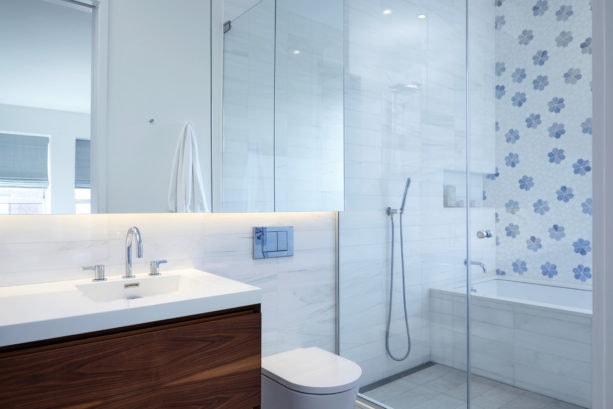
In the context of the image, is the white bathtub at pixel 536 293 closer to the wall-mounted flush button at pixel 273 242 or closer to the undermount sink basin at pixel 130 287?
the wall-mounted flush button at pixel 273 242

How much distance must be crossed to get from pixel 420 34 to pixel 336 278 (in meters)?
1.25

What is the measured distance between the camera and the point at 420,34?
201 centimetres

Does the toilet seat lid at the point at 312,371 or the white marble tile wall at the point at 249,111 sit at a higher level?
the white marble tile wall at the point at 249,111

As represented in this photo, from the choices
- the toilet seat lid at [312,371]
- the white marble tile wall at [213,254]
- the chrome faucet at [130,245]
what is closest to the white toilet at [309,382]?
the toilet seat lid at [312,371]

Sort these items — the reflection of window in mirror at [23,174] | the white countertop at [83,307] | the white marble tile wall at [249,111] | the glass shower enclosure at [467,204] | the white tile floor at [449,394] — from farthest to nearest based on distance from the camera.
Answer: the white marble tile wall at [249,111]
the white tile floor at [449,394]
the glass shower enclosure at [467,204]
the reflection of window in mirror at [23,174]
the white countertop at [83,307]

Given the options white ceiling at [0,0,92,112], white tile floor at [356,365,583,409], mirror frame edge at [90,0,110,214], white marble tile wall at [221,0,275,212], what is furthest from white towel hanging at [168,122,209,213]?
white tile floor at [356,365,583,409]

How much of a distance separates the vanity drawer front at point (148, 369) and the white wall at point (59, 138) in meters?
0.60

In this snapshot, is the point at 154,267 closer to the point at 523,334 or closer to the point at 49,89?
the point at 49,89

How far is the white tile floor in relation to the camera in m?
1.65

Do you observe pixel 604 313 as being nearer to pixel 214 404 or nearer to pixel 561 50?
pixel 561 50

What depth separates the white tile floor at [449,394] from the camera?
5.41ft

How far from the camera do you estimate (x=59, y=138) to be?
60.1 inches

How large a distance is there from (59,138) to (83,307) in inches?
26.0

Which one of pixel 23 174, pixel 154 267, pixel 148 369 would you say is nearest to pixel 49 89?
pixel 23 174
